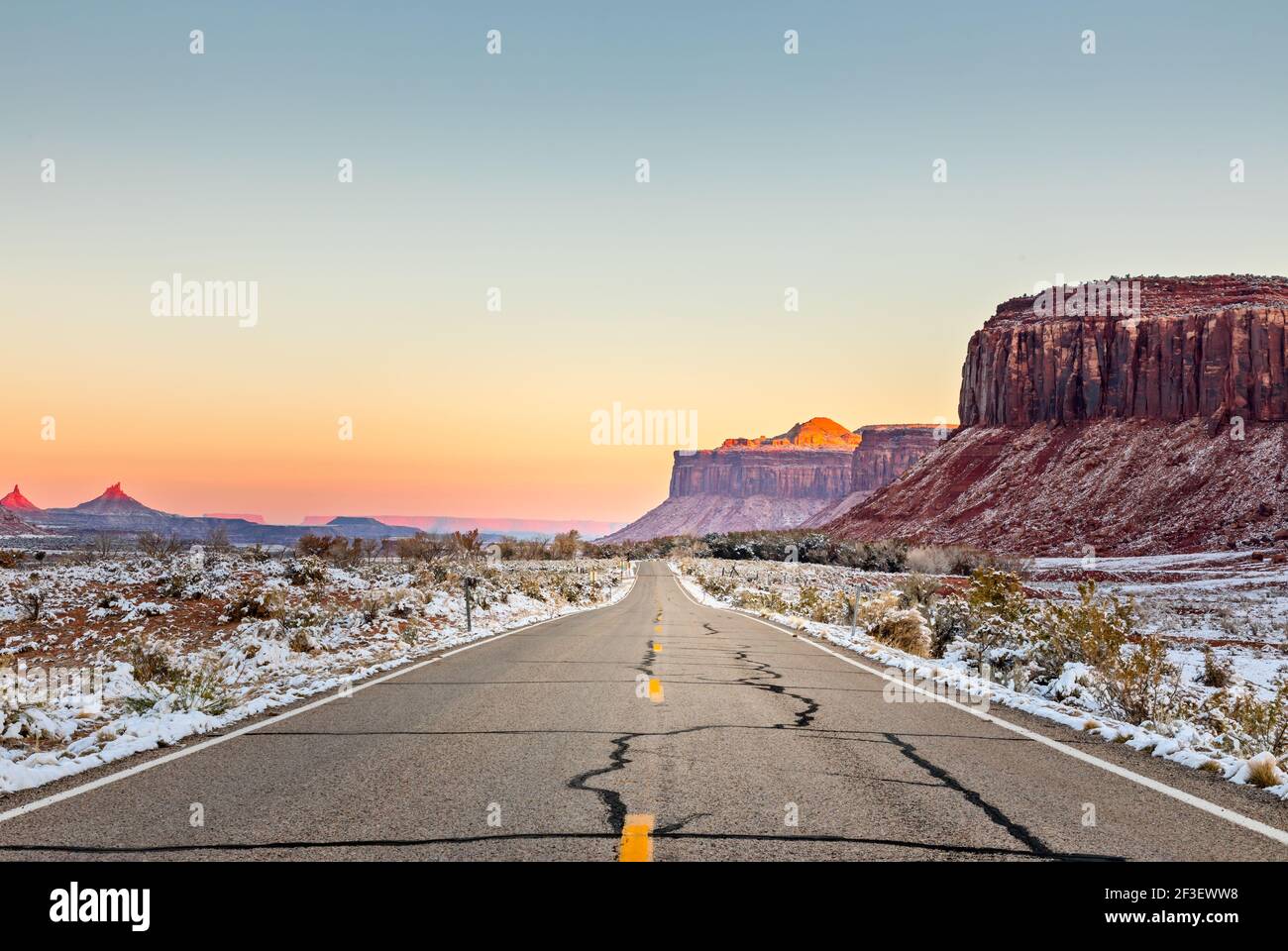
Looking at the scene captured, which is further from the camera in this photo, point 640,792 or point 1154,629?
point 1154,629

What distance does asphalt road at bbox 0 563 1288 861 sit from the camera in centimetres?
499

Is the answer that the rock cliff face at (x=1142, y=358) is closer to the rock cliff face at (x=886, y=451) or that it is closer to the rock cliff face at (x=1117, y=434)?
the rock cliff face at (x=1117, y=434)

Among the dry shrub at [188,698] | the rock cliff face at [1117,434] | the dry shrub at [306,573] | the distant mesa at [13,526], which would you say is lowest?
the distant mesa at [13,526]

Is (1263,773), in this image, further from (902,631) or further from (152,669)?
(152,669)

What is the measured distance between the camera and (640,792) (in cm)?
615

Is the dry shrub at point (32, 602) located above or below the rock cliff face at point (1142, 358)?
below

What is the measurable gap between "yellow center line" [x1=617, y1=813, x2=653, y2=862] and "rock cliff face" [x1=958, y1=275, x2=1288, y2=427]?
99432 millimetres

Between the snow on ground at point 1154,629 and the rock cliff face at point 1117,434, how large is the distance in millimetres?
12350

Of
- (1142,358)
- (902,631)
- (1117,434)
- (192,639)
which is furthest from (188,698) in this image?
(1142,358)

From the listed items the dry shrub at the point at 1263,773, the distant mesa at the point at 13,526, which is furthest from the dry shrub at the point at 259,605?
the distant mesa at the point at 13,526

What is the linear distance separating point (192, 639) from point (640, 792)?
674 inches

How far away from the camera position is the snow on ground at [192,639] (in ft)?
28.4
